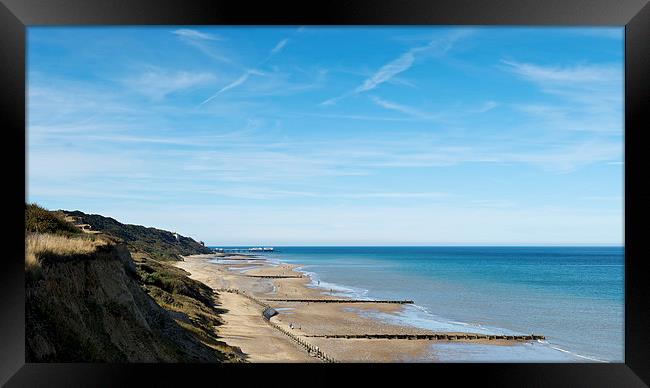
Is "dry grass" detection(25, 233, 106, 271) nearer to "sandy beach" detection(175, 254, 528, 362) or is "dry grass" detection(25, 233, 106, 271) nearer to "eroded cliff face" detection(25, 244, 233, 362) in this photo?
"eroded cliff face" detection(25, 244, 233, 362)

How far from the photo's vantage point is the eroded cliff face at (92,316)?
Result: 22.1 feet

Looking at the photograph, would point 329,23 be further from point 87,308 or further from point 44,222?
point 44,222

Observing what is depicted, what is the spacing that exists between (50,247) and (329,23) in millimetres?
5624

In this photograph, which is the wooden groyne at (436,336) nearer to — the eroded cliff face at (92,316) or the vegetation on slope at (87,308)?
the vegetation on slope at (87,308)

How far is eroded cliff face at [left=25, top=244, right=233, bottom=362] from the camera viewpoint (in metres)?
6.75

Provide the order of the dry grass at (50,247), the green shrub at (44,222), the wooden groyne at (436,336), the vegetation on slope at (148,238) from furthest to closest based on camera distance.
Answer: the vegetation on slope at (148,238), the wooden groyne at (436,336), the green shrub at (44,222), the dry grass at (50,247)

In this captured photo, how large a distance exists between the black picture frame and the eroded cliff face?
4.92 ft

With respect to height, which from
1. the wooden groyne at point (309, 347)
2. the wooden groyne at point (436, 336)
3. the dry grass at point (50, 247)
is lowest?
the wooden groyne at point (436, 336)

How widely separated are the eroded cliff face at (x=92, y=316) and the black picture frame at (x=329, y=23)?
4.92 ft

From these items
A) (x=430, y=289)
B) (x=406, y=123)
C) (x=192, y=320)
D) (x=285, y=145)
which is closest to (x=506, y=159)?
(x=406, y=123)

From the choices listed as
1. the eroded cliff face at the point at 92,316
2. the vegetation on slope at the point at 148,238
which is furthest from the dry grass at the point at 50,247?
the vegetation on slope at the point at 148,238

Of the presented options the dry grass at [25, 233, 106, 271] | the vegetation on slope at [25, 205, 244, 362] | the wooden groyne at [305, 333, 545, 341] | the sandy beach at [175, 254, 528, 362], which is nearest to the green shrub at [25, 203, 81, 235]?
the vegetation on slope at [25, 205, 244, 362]

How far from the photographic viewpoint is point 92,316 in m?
8.34

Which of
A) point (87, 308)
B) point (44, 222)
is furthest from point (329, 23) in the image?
point (44, 222)
